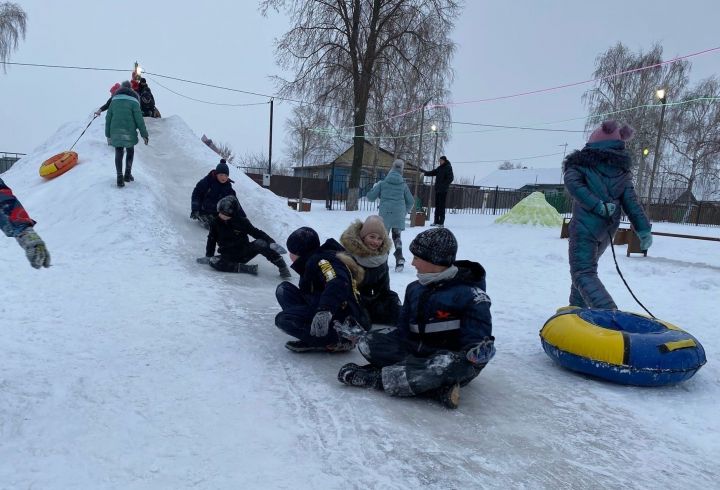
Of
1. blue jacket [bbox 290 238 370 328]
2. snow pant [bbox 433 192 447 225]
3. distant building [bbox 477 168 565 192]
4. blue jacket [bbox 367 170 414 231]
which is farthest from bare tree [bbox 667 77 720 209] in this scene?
blue jacket [bbox 290 238 370 328]

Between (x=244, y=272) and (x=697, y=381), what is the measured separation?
15.9 ft

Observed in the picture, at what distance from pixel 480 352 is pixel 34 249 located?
2.46 metres

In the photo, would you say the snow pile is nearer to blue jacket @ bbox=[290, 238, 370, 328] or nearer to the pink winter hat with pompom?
the pink winter hat with pompom

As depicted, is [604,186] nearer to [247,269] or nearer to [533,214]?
[247,269]

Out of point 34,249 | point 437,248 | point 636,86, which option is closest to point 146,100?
point 34,249

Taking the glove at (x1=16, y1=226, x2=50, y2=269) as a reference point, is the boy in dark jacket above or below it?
below

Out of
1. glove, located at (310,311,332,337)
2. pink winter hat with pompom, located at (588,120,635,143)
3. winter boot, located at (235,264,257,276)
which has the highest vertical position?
pink winter hat with pompom, located at (588,120,635,143)

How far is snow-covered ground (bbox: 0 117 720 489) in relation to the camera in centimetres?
225

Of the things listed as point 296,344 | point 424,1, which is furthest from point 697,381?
point 424,1

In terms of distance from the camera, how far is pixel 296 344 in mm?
3854

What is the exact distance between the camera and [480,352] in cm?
298

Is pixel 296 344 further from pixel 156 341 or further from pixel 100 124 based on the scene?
pixel 100 124

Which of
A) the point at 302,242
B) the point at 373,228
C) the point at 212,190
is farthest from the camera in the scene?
the point at 212,190

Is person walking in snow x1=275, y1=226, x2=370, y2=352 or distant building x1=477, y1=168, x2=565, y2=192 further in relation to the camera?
distant building x1=477, y1=168, x2=565, y2=192
